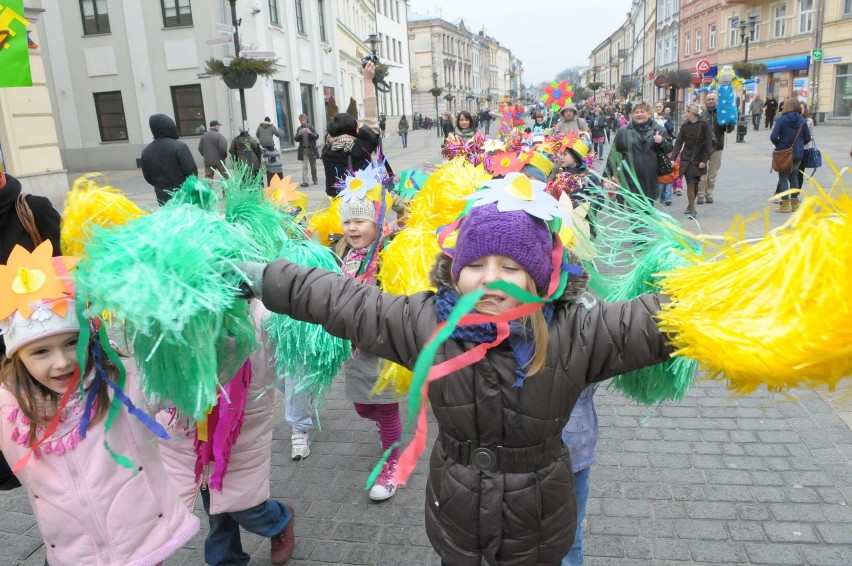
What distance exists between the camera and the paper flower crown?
1.88m

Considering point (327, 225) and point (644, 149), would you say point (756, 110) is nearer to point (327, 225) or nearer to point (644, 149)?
point (644, 149)

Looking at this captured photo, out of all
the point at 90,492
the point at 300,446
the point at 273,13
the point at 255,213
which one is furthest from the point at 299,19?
the point at 90,492

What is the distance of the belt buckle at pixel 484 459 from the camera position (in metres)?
1.81

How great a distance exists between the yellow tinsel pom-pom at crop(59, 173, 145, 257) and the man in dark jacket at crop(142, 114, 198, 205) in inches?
194

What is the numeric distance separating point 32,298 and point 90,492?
2.14 ft

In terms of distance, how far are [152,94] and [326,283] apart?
23.7 meters

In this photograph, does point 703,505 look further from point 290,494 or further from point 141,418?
point 141,418

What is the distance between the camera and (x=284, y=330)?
226 cm

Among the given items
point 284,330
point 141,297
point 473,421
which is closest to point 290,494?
point 284,330

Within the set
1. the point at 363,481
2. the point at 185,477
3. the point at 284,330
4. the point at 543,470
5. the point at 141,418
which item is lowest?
the point at 363,481

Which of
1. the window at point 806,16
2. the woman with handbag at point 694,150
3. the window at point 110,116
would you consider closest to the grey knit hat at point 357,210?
Result: the woman with handbag at point 694,150

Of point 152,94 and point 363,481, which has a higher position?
point 152,94

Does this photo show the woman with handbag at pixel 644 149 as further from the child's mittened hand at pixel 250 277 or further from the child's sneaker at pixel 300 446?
the child's mittened hand at pixel 250 277

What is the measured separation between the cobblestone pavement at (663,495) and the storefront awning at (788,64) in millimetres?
35971
